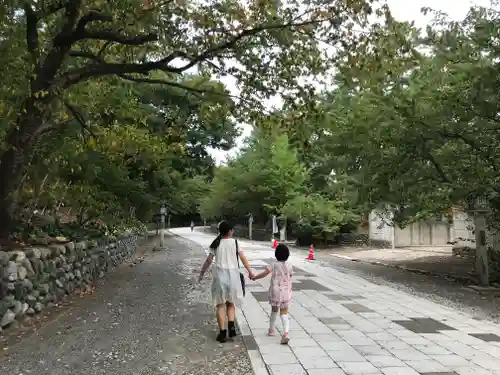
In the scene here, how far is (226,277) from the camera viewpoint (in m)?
6.95

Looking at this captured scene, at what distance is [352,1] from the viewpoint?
7.28 metres

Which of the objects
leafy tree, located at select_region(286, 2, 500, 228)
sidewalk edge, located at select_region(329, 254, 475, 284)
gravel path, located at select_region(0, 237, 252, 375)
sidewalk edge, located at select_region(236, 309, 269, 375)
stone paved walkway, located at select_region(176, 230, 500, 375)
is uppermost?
leafy tree, located at select_region(286, 2, 500, 228)

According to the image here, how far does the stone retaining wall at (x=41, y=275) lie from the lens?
7.69 m

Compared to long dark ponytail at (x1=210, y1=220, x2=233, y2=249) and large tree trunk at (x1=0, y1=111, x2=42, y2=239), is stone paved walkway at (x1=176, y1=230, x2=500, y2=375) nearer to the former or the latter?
long dark ponytail at (x1=210, y1=220, x2=233, y2=249)

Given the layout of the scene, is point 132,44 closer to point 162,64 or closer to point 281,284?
point 162,64

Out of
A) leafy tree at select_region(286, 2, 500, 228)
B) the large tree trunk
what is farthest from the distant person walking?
the large tree trunk

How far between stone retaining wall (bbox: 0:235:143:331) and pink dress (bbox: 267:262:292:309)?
4156 millimetres

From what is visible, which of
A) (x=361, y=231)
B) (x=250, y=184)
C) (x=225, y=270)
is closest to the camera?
(x=225, y=270)

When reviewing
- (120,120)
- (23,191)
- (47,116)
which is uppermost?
(120,120)

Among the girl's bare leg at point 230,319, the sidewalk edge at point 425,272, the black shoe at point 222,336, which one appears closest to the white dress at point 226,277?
the girl's bare leg at point 230,319

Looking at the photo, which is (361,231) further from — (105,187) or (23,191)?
(23,191)

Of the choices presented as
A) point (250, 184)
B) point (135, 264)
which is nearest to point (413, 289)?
point (135, 264)

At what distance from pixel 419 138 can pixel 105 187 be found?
911cm

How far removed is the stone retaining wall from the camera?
7.69 m
